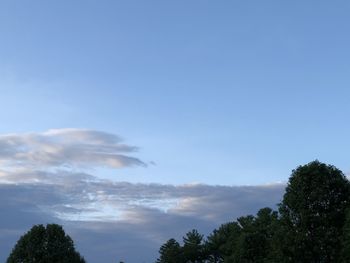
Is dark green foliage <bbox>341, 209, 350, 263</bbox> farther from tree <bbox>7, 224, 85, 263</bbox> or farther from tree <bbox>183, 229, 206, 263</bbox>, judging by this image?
tree <bbox>183, 229, 206, 263</bbox>

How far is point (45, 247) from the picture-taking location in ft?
170

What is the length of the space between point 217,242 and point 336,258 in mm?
50752

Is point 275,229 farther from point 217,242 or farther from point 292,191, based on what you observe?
point 217,242

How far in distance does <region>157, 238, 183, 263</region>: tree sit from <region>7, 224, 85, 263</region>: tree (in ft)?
117

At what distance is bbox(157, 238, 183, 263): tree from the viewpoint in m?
87.8

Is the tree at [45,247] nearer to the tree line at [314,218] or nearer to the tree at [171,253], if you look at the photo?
the tree line at [314,218]

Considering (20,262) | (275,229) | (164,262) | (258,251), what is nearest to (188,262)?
(164,262)

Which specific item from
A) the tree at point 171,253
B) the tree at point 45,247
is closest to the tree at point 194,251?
the tree at point 171,253

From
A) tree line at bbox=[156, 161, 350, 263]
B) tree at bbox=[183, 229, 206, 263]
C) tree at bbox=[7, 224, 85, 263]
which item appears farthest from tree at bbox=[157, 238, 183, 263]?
tree line at bbox=[156, 161, 350, 263]

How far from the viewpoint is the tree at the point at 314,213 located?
38.1 metres

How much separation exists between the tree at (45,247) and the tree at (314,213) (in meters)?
22.5

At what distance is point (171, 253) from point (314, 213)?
5197 centimetres

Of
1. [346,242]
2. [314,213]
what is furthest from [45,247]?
[346,242]

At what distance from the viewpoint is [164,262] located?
88.8m
